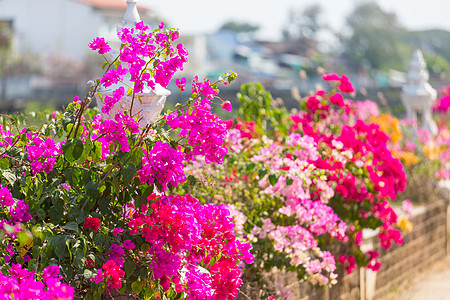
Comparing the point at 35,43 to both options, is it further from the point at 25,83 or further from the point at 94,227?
the point at 94,227

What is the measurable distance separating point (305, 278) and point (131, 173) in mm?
2034

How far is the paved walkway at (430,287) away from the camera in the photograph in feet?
21.5

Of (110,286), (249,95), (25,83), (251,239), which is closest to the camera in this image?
(110,286)

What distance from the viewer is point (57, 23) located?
211ft

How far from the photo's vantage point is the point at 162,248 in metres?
2.96

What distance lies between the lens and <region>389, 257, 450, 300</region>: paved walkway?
654cm

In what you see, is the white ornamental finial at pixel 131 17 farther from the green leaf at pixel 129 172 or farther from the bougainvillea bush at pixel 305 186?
the green leaf at pixel 129 172

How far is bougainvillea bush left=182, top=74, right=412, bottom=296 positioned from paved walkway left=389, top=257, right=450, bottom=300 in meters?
1.11

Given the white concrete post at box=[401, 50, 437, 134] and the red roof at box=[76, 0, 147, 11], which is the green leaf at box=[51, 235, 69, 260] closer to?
the white concrete post at box=[401, 50, 437, 134]

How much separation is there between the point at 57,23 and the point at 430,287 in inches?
2421

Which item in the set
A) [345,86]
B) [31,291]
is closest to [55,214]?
[31,291]

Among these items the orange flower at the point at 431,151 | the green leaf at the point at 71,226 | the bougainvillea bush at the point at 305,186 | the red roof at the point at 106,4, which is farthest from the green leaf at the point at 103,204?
the red roof at the point at 106,4

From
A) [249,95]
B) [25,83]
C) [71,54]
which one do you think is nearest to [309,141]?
[249,95]

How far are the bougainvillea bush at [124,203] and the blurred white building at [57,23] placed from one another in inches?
2421
